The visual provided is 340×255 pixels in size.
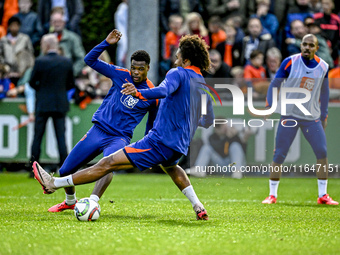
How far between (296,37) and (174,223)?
8860 mm

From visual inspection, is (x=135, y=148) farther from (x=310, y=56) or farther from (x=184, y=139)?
(x=310, y=56)

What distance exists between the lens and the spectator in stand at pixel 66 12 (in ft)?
51.5

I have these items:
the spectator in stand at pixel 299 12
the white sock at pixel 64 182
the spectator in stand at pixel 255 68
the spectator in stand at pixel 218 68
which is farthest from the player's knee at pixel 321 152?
the spectator in stand at pixel 299 12

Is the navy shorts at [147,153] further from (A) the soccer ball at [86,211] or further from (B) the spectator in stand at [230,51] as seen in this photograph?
(B) the spectator in stand at [230,51]

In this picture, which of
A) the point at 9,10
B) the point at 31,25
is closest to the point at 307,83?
the point at 31,25

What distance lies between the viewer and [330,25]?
1477cm

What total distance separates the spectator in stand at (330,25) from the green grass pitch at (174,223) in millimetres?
4820

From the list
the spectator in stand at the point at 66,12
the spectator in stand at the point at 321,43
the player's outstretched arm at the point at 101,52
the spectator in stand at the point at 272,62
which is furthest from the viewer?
the spectator in stand at the point at 66,12

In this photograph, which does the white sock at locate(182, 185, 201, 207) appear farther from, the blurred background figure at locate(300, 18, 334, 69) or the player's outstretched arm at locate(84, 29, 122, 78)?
the blurred background figure at locate(300, 18, 334, 69)

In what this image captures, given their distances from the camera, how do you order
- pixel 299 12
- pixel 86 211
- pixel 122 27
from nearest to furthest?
pixel 86 211
pixel 299 12
pixel 122 27

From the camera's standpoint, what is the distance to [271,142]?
1165cm

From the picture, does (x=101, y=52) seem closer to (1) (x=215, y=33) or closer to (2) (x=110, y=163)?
(2) (x=110, y=163)

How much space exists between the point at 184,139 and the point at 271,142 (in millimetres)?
5059

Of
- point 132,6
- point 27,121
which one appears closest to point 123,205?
point 27,121
